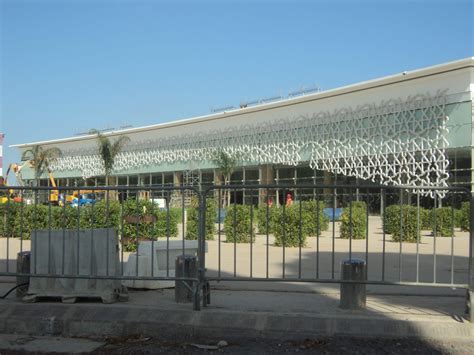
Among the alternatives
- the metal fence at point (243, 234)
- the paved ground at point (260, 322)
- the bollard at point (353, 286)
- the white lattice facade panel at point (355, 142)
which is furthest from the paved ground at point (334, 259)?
the white lattice facade panel at point (355, 142)

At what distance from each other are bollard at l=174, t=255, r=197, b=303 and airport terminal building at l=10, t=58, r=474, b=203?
2860cm

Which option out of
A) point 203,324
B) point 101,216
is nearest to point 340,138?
point 101,216

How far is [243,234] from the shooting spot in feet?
54.8

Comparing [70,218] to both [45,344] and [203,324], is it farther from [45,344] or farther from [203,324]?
[203,324]

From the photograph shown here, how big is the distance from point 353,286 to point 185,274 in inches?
80.5

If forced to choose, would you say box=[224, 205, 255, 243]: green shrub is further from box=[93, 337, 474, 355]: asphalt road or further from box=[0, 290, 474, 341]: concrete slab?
box=[93, 337, 474, 355]: asphalt road

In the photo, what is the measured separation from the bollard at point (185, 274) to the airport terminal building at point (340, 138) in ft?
93.8

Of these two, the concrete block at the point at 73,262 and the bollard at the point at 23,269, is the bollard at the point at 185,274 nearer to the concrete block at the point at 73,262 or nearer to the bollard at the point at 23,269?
the concrete block at the point at 73,262

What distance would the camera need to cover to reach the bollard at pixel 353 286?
258 inches

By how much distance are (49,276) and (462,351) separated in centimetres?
481

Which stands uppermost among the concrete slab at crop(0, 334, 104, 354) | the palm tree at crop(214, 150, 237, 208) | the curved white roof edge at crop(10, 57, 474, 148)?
the curved white roof edge at crop(10, 57, 474, 148)

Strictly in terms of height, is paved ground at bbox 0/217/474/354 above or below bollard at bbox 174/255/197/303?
below

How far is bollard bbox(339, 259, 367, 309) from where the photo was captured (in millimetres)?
6562

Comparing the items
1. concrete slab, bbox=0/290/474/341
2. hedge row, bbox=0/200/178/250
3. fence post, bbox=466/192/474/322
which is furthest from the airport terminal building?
concrete slab, bbox=0/290/474/341
